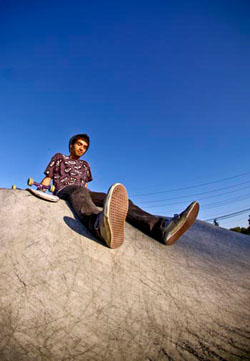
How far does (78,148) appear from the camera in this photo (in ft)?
11.1

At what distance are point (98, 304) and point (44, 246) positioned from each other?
71 centimetres

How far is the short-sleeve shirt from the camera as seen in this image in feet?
10.1

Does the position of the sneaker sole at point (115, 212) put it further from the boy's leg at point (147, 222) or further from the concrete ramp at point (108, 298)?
the boy's leg at point (147, 222)

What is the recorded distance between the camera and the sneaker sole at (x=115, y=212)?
1597 mm

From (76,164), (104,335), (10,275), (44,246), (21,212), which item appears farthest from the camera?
(76,164)

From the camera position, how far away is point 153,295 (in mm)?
1453

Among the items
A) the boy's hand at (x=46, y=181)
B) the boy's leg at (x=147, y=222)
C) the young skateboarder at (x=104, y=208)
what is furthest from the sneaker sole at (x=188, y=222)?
the boy's hand at (x=46, y=181)

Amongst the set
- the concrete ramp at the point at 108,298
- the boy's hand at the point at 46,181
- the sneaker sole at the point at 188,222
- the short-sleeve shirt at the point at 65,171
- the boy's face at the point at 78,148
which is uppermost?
the boy's face at the point at 78,148

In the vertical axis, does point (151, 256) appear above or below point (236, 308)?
above

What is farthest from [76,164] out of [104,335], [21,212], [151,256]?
[104,335]

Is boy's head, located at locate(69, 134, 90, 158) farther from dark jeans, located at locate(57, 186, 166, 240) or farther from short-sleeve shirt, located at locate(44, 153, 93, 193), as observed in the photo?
dark jeans, located at locate(57, 186, 166, 240)

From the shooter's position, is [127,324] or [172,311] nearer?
[127,324]

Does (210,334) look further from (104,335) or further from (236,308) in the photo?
(104,335)

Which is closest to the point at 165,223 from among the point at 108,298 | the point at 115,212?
the point at 115,212
